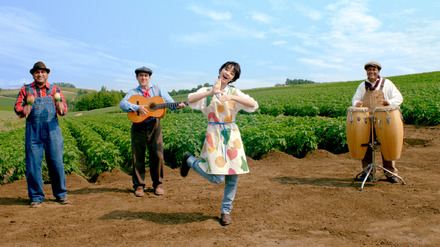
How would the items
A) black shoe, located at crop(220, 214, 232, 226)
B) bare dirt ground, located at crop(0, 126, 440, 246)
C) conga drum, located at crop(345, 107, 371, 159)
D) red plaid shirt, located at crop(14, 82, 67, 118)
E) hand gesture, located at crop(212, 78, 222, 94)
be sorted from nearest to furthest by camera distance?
1. hand gesture, located at crop(212, 78, 222, 94)
2. bare dirt ground, located at crop(0, 126, 440, 246)
3. black shoe, located at crop(220, 214, 232, 226)
4. red plaid shirt, located at crop(14, 82, 67, 118)
5. conga drum, located at crop(345, 107, 371, 159)

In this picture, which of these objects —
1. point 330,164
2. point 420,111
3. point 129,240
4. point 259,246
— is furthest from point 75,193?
point 420,111

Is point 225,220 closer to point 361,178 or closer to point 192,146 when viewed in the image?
point 361,178

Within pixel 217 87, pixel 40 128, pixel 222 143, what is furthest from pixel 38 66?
pixel 222 143

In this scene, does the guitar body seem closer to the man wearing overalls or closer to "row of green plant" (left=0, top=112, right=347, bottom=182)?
the man wearing overalls

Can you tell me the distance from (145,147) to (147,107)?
0.78 m

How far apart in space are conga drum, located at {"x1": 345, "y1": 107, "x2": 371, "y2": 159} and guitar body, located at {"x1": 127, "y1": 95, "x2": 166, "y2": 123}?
367 cm

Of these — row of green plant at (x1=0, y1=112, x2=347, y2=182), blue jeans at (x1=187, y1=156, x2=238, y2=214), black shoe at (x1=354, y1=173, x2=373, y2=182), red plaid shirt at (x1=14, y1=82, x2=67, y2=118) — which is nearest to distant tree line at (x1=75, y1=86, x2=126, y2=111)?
row of green plant at (x1=0, y1=112, x2=347, y2=182)

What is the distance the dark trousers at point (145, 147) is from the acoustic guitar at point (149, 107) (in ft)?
0.68

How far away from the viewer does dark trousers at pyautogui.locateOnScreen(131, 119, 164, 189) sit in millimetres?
6230

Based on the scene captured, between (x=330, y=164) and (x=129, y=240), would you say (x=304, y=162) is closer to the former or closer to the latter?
(x=330, y=164)

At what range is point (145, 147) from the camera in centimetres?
627

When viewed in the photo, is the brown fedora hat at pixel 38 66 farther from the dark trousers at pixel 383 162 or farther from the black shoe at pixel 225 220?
the dark trousers at pixel 383 162

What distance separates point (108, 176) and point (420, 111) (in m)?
13.6

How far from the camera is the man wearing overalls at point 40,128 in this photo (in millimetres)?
5598
